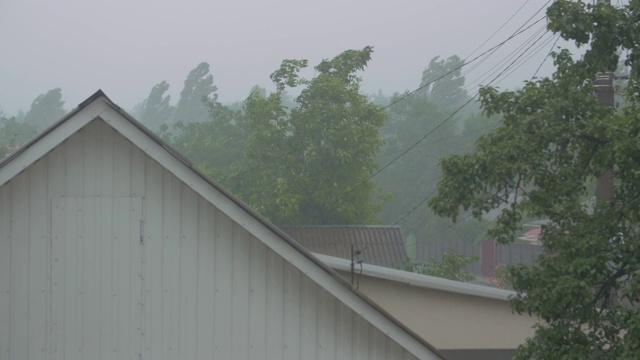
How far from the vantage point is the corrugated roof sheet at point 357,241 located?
31.7 meters

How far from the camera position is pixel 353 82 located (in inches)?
1662

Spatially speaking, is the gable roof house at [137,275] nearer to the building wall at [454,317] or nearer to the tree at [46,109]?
the building wall at [454,317]

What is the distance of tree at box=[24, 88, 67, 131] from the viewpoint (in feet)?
525

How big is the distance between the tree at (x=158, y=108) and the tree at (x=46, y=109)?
1632 cm

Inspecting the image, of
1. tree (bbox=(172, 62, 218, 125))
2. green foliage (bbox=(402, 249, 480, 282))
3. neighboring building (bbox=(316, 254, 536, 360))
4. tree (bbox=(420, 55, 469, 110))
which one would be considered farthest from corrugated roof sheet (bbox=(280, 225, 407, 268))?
tree (bbox=(172, 62, 218, 125))

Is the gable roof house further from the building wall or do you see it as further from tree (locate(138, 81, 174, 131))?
tree (locate(138, 81, 174, 131))

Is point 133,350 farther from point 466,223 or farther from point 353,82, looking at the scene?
point 466,223

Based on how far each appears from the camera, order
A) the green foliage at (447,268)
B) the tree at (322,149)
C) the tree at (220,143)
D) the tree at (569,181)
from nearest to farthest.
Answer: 1. the tree at (569,181)
2. the green foliage at (447,268)
3. the tree at (322,149)
4. the tree at (220,143)

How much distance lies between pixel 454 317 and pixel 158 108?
168417 millimetres

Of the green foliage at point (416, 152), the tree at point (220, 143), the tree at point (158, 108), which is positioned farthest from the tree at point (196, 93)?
the tree at point (220, 143)

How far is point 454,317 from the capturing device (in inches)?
484

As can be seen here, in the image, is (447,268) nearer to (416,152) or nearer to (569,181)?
(569,181)

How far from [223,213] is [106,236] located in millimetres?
1118

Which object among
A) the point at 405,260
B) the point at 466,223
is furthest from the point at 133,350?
the point at 466,223
